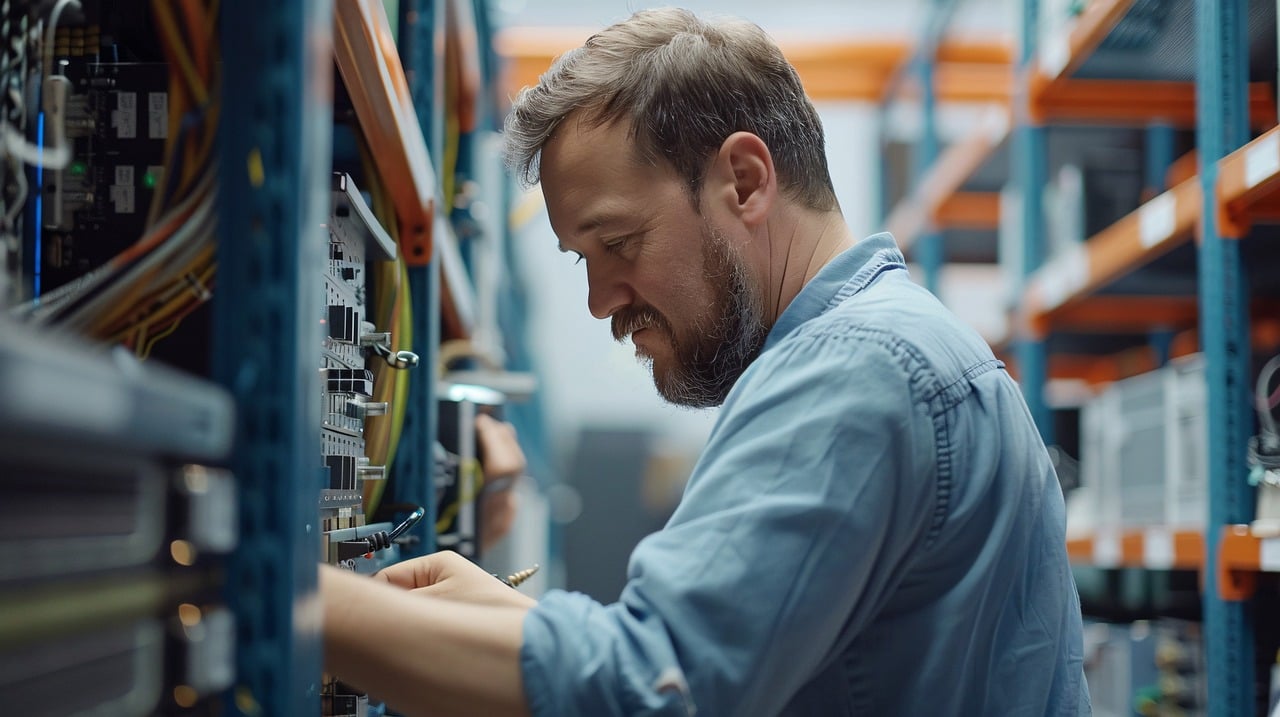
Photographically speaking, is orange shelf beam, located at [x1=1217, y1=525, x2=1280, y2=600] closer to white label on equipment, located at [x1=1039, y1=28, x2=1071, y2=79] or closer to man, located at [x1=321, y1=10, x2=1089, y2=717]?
man, located at [x1=321, y1=10, x2=1089, y2=717]

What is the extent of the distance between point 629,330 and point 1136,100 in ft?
6.84

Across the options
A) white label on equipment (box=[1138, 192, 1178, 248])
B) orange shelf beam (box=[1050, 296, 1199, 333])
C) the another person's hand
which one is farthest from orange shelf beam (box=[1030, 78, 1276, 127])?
the another person's hand

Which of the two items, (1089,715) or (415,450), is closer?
(1089,715)

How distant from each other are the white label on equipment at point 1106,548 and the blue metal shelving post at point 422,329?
156 centimetres

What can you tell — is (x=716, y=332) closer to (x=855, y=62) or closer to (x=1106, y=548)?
(x=1106, y=548)

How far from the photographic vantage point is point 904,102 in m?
5.36

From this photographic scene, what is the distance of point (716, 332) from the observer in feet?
3.68

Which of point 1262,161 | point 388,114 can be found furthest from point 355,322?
point 1262,161

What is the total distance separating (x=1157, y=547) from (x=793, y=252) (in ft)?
4.42

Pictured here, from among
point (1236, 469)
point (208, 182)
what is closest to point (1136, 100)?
point (1236, 469)

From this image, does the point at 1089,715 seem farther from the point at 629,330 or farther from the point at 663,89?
the point at 663,89

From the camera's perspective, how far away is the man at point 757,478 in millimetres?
698

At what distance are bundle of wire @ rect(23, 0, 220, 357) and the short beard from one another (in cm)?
56

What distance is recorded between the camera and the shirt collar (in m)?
1.03
